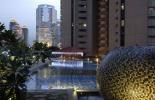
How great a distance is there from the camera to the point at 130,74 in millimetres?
9773

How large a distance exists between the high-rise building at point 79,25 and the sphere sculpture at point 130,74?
109 meters

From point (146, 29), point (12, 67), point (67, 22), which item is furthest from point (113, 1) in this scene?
point (12, 67)

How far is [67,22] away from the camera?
126 m

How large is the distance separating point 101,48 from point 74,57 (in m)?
42.7

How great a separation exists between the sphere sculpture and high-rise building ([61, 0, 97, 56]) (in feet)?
357

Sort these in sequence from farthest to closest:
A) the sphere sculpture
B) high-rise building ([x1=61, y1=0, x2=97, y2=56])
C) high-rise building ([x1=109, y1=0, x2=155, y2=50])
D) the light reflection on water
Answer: high-rise building ([x1=61, y1=0, x2=97, y2=56]) < high-rise building ([x1=109, y1=0, x2=155, y2=50]) < the light reflection on water < the sphere sculpture

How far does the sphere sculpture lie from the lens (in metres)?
9.59

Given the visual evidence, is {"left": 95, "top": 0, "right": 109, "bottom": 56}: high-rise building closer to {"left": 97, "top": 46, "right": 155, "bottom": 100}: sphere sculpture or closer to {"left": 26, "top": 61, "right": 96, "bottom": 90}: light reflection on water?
{"left": 26, "top": 61, "right": 96, "bottom": 90}: light reflection on water

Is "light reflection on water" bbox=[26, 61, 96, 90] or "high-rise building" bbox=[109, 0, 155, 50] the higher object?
"high-rise building" bbox=[109, 0, 155, 50]

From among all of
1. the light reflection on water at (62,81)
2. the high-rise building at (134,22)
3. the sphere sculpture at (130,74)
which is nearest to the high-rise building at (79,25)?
the high-rise building at (134,22)

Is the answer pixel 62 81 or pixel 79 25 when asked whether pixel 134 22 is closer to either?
pixel 62 81

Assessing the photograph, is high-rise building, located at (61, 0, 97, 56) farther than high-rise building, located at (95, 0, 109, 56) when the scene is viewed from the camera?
Yes

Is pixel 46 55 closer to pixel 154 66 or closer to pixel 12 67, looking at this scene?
pixel 12 67

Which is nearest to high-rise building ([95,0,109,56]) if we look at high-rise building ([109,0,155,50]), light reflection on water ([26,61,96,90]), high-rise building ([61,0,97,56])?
high-rise building ([61,0,97,56])
